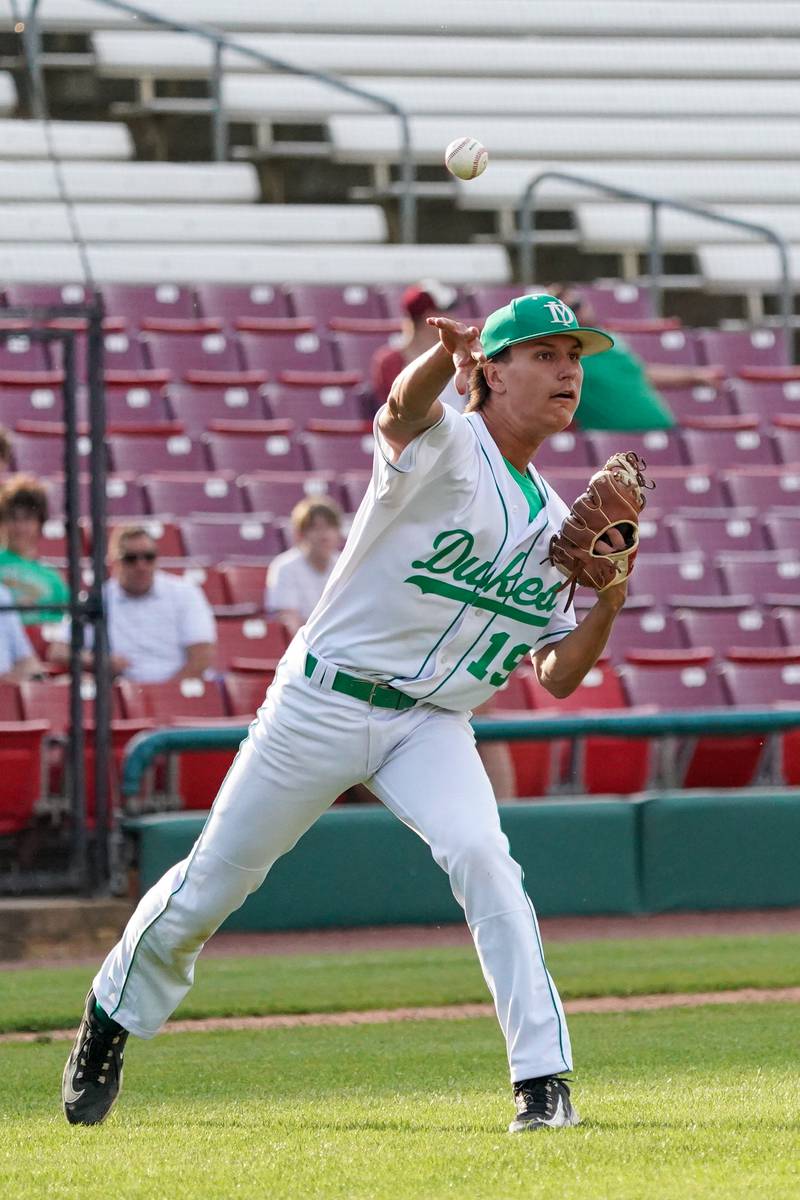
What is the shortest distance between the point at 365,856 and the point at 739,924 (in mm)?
1693

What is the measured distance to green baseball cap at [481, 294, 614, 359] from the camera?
3.97 metres

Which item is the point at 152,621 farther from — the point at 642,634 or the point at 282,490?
the point at 642,634

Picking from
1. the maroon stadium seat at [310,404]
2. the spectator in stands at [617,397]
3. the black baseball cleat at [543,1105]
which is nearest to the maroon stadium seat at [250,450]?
the maroon stadium seat at [310,404]

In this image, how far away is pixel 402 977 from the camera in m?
6.86

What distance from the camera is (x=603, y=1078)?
4.68 metres

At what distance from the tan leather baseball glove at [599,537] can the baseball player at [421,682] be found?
0.10 feet

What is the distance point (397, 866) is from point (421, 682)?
3953mm

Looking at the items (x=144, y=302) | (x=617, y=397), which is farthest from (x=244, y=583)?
(x=144, y=302)

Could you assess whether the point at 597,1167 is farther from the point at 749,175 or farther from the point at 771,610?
the point at 749,175

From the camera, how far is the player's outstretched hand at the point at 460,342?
343 cm

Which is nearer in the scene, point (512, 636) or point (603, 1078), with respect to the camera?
point (512, 636)

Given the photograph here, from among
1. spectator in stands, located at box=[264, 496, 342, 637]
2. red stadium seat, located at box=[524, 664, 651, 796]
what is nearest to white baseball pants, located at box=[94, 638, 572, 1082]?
red stadium seat, located at box=[524, 664, 651, 796]

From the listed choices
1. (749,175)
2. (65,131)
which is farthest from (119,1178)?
(749,175)

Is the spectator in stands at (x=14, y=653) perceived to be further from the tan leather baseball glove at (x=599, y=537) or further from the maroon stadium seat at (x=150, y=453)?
the tan leather baseball glove at (x=599, y=537)
